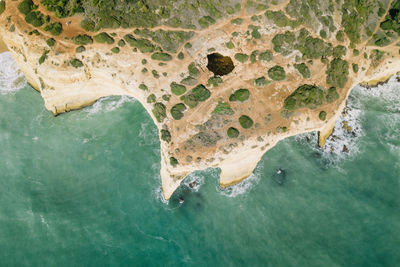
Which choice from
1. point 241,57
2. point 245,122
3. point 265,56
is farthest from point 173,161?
point 265,56

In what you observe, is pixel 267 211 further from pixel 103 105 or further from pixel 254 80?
pixel 103 105

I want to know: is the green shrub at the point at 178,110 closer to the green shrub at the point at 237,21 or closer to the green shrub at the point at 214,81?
the green shrub at the point at 214,81

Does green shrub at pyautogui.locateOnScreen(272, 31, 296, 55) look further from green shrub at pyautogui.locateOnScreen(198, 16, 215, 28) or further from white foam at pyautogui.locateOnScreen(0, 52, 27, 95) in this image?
white foam at pyautogui.locateOnScreen(0, 52, 27, 95)

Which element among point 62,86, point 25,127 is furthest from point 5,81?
point 62,86

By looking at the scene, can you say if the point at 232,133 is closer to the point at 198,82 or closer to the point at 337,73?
the point at 198,82

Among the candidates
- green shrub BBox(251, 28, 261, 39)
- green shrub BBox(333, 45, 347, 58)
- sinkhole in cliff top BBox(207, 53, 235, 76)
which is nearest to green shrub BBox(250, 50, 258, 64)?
green shrub BBox(251, 28, 261, 39)
